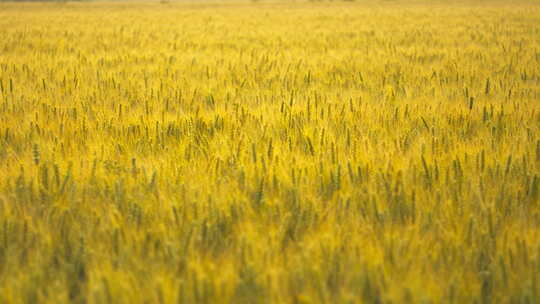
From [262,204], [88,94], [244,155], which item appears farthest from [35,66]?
[262,204]

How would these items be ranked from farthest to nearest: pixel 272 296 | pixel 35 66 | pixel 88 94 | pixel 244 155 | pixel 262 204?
pixel 35 66 < pixel 88 94 < pixel 244 155 < pixel 262 204 < pixel 272 296

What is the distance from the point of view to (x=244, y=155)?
1737 millimetres

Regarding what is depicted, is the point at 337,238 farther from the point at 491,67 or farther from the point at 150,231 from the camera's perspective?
the point at 491,67

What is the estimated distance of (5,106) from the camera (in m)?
2.78

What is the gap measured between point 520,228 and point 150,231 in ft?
3.06

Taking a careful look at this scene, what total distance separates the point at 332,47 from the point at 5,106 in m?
4.96

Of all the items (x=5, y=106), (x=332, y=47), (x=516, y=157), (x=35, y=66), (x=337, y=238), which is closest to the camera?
(x=337, y=238)

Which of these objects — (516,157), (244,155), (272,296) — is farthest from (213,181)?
(516,157)

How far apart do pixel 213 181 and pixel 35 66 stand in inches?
159

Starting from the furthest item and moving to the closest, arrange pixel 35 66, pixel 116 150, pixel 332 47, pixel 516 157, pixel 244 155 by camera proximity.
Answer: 1. pixel 332 47
2. pixel 35 66
3. pixel 116 150
4. pixel 244 155
5. pixel 516 157

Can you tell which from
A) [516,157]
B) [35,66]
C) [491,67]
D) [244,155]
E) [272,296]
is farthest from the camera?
[35,66]

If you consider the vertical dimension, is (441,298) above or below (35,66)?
below

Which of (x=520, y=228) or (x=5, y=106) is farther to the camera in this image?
(x=5, y=106)

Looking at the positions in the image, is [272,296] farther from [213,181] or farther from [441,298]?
[213,181]
